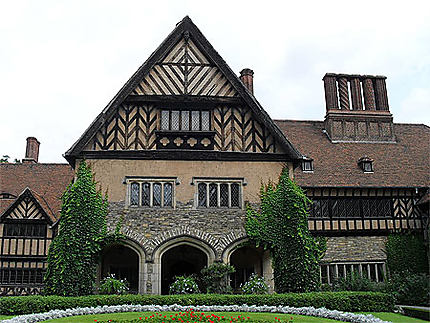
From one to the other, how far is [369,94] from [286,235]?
43.5ft

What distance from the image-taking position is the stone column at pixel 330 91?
81.8 ft

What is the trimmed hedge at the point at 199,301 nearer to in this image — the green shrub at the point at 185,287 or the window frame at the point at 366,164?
the green shrub at the point at 185,287

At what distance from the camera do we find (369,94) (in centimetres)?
2545

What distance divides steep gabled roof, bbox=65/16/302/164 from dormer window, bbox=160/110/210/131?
151 centimetres

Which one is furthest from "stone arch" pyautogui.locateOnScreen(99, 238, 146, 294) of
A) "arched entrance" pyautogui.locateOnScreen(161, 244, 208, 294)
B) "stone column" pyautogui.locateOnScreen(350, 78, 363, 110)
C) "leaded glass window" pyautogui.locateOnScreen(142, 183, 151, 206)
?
"stone column" pyautogui.locateOnScreen(350, 78, 363, 110)

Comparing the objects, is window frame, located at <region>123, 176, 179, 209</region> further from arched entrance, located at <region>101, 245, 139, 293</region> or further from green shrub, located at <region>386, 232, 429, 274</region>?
Result: green shrub, located at <region>386, 232, 429, 274</region>

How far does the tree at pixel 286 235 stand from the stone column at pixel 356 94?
10.9 m

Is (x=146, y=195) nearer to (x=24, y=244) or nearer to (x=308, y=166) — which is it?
(x=24, y=244)

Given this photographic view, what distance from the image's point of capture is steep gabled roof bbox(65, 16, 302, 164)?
1572cm

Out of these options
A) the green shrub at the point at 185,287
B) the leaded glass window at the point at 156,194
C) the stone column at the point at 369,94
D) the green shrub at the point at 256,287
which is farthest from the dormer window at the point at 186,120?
the stone column at the point at 369,94

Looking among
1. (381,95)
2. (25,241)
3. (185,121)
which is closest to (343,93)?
(381,95)

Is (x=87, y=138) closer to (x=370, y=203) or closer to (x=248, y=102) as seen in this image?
(x=248, y=102)


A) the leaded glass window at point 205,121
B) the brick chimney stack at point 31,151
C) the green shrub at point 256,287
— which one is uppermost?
the brick chimney stack at point 31,151

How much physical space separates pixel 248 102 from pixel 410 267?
10.8 metres
